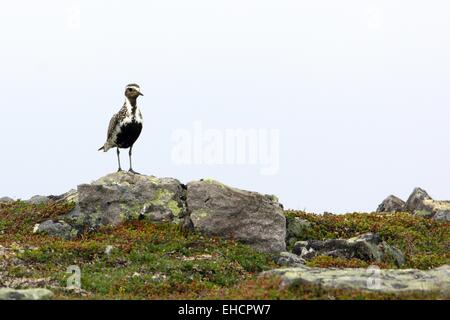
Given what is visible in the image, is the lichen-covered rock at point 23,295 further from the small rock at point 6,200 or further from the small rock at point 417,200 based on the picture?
the small rock at point 417,200

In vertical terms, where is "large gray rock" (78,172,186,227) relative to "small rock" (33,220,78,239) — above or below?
above

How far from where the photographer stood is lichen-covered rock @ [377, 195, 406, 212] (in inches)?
1657

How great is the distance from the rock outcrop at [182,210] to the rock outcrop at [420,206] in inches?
484

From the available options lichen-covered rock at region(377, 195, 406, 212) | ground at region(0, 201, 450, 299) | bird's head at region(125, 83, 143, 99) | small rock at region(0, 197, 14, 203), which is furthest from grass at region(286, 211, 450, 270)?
small rock at region(0, 197, 14, 203)

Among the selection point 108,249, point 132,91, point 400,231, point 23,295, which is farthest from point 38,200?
point 23,295

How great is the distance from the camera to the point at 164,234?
27.6 metres

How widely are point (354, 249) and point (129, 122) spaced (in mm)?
11191

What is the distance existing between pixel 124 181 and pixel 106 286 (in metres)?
10.1

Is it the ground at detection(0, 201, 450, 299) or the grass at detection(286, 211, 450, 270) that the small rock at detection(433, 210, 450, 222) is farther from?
the ground at detection(0, 201, 450, 299)

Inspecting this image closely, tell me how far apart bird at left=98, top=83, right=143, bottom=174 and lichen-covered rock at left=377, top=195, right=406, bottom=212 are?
17.6 meters

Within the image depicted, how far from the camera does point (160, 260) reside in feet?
80.2

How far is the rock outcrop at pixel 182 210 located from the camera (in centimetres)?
2828
